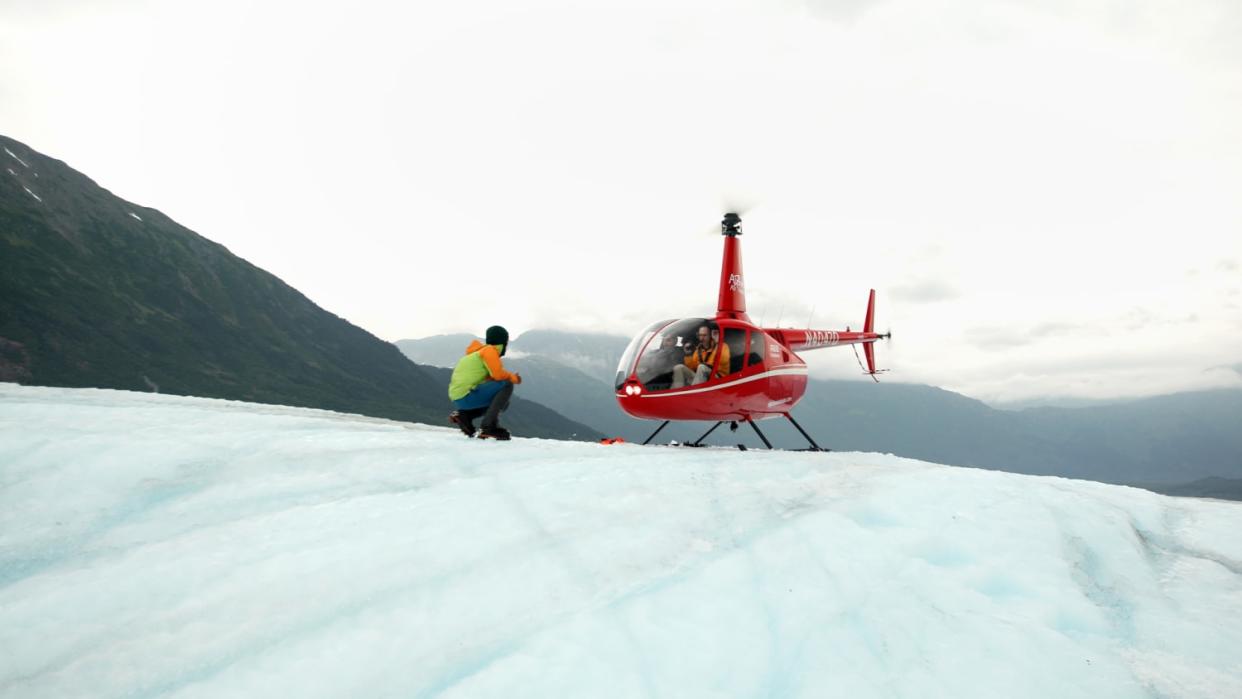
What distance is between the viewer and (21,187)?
17825cm

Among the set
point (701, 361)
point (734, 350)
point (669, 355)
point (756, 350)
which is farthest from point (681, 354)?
point (756, 350)

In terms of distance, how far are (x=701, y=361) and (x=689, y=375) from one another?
1.37 feet

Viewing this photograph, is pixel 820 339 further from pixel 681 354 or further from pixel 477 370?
pixel 477 370

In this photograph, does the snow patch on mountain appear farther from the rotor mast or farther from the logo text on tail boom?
the logo text on tail boom

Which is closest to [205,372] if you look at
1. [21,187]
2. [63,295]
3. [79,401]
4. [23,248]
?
[63,295]

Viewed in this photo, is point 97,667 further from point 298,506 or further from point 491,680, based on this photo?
point 491,680

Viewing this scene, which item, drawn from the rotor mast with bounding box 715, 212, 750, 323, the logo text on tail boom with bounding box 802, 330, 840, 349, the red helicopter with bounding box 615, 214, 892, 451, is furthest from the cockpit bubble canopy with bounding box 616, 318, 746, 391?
the logo text on tail boom with bounding box 802, 330, 840, 349

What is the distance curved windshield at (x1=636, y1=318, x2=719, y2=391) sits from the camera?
12.5 meters

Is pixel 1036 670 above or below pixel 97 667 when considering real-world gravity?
above

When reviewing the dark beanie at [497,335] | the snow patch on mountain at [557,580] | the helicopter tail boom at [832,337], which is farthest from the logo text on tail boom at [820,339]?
the snow patch on mountain at [557,580]

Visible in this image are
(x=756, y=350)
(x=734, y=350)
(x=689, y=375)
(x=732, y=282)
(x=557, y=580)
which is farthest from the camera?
(x=732, y=282)

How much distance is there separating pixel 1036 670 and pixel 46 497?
6.89 metres

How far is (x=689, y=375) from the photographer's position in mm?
12516

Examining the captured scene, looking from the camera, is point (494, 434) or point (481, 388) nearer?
point (494, 434)
